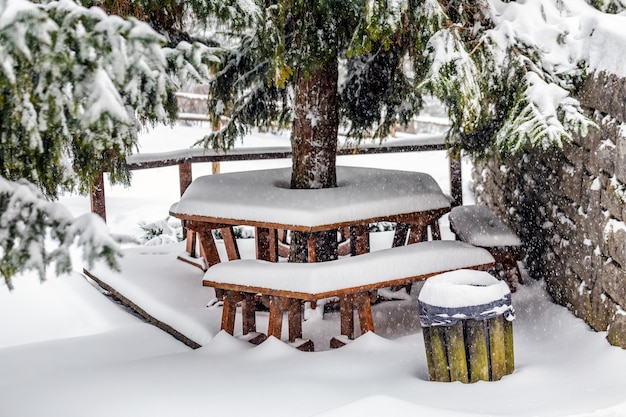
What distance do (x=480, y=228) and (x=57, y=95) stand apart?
4.28 metres

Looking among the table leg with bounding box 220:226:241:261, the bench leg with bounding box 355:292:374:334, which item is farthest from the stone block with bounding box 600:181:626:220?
the table leg with bounding box 220:226:241:261

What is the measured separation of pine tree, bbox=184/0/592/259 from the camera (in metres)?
4.85

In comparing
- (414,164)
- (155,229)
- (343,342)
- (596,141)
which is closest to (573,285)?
(596,141)

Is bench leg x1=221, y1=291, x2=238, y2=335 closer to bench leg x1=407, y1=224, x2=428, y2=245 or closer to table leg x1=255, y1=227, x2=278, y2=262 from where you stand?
table leg x1=255, y1=227, x2=278, y2=262

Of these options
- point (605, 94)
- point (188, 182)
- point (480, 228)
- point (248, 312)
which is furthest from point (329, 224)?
point (188, 182)

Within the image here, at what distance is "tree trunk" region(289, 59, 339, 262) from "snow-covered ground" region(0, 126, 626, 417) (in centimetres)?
110

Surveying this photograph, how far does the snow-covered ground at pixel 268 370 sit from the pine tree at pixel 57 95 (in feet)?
4.97

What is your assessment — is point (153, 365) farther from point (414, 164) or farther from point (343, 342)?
point (414, 164)

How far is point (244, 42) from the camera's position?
6.95 meters

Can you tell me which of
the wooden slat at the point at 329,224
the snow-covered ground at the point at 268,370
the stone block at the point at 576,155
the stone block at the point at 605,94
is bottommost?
the snow-covered ground at the point at 268,370

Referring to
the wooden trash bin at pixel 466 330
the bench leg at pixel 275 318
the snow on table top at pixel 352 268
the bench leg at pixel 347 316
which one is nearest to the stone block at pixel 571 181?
the snow on table top at pixel 352 268

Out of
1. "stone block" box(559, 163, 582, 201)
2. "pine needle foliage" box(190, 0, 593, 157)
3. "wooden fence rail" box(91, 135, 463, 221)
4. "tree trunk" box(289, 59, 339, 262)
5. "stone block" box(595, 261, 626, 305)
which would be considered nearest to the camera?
"stone block" box(595, 261, 626, 305)

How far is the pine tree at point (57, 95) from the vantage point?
2.77 metres

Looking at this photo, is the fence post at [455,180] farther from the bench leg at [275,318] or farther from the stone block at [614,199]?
the bench leg at [275,318]
